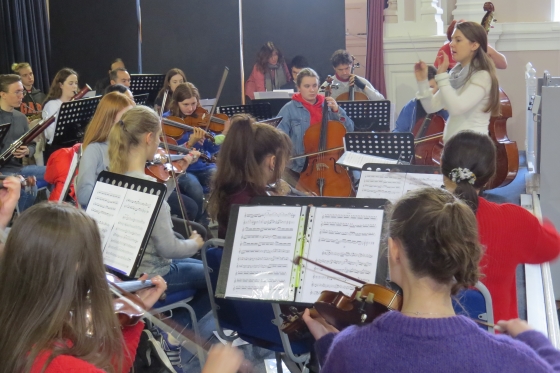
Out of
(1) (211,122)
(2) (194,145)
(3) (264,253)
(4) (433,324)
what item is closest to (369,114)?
(1) (211,122)

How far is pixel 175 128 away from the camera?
14.7 feet

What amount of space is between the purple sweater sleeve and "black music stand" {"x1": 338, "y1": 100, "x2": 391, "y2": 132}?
10.5ft

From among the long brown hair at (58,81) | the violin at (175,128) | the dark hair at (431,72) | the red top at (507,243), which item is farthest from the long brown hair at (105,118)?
the dark hair at (431,72)

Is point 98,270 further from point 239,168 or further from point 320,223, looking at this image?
point 239,168

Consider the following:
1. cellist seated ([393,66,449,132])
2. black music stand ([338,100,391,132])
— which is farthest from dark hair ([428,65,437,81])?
black music stand ([338,100,391,132])

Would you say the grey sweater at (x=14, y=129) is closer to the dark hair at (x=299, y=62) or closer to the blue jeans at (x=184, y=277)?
the blue jeans at (x=184, y=277)

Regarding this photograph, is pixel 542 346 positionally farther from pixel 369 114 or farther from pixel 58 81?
pixel 58 81

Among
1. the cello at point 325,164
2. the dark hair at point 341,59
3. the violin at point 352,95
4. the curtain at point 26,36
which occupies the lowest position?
the cello at point 325,164

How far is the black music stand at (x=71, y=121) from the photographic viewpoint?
12.4 ft

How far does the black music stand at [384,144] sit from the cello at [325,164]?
58 centimetres

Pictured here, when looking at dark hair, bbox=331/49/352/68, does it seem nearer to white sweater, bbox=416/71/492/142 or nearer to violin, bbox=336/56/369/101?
violin, bbox=336/56/369/101

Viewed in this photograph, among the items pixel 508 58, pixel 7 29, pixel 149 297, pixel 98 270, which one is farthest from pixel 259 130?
pixel 7 29

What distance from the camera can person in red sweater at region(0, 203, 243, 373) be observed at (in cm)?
123

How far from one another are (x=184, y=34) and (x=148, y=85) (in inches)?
70.4
